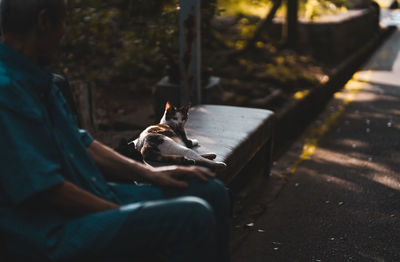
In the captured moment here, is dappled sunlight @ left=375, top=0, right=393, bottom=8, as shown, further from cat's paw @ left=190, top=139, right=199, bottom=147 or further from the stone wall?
cat's paw @ left=190, top=139, right=199, bottom=147

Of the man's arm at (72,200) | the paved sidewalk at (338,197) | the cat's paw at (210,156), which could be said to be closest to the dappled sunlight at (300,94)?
the paved sidewalk at (338,197)

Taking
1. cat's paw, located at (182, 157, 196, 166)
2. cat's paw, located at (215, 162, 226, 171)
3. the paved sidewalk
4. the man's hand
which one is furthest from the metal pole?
the man's hand

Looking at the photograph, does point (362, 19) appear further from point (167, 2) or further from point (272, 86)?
Answer: point (167, 2)

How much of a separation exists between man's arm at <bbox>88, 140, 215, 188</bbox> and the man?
1.28 feet

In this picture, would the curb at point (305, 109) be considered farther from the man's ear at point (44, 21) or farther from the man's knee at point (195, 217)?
the man's ear at point (44, 21)

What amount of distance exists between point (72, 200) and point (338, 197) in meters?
3.57

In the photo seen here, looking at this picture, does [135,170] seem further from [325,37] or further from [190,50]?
[325,37]

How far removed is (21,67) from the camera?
211cm

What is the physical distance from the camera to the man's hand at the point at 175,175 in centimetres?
253

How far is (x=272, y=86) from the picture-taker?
9.63m

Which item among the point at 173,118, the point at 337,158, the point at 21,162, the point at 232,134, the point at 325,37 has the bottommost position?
the point at 337,158

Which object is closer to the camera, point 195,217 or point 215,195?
point 195,217

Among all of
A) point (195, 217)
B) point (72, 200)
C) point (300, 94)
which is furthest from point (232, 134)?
point (300, 94)

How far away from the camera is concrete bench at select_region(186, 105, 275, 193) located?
13.6 ft
